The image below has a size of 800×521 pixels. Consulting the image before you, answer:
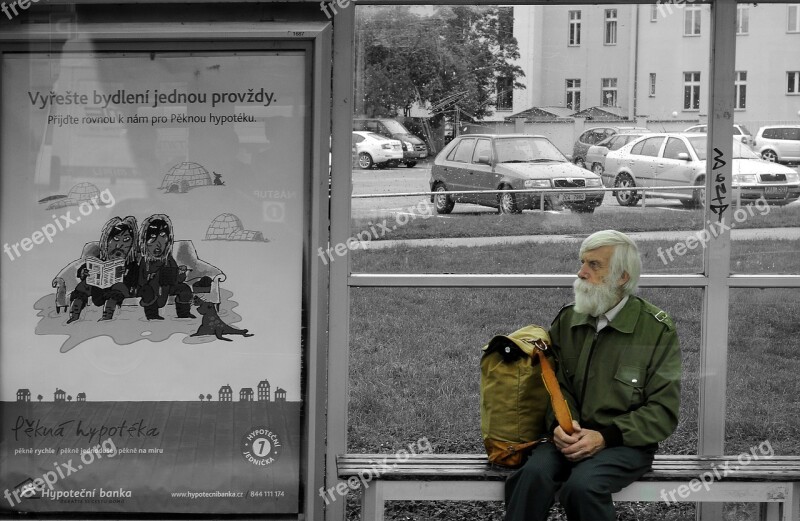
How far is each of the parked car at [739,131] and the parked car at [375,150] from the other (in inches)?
54.3

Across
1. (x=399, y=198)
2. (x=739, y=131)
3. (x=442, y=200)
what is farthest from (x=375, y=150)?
(x=739, y=131)

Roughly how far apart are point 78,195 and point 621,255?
95.4 inches

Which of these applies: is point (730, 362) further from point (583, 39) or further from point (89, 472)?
point (89, 472)

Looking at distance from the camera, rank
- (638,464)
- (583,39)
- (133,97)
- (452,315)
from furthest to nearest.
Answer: (452,315) → (583,39) → (133,97) → (638,464)

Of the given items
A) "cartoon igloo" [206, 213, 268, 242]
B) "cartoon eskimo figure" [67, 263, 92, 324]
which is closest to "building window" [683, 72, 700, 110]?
"cartoon igloo" [206, 213, 268, 242]

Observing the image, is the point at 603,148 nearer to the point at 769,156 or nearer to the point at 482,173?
the point at 482,173

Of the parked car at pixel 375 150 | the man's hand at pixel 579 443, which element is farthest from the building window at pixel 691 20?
the man's hand at pixel 579 443

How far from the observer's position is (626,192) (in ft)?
15.9

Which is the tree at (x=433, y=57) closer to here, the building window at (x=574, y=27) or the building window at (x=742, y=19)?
the building window at (x=574, y=27)

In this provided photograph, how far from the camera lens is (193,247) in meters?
4.54

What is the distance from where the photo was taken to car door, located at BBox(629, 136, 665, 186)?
4793mm

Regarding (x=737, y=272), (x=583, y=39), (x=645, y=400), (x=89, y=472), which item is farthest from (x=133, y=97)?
(x=737, y=272)

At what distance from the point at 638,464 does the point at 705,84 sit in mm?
1809

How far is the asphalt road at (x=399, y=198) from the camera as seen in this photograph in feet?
15.5
